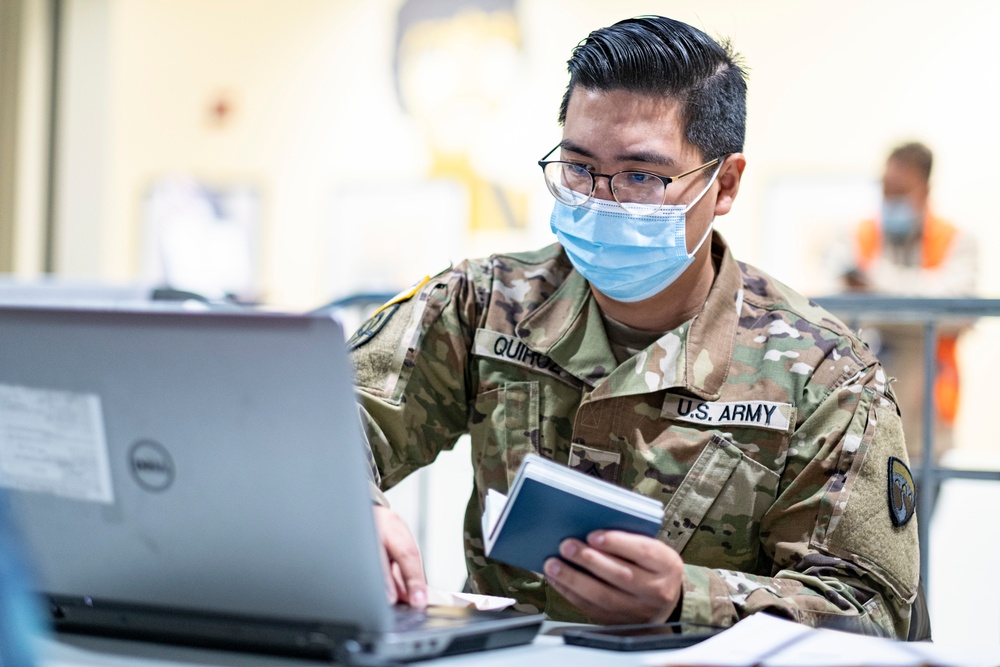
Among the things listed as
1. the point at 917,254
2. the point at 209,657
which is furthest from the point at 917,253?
the point at 209,657

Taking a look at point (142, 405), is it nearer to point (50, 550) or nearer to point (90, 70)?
point (50, 550)

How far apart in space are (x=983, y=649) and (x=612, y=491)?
41cm

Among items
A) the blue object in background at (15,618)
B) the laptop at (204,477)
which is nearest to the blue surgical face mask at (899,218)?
the laptop at (204,477)

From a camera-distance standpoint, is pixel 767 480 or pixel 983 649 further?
pixel 767 480

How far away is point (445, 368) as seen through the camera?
160cm

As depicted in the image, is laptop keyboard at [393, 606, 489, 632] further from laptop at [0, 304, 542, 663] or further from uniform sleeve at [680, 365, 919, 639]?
uniform sleeve at [680, 365, 919, 639]

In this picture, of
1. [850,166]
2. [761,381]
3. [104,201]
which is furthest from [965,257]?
[104,201]

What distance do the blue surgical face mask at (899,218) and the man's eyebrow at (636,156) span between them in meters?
2.62

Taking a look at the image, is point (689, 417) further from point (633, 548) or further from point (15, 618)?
point (15, 618)

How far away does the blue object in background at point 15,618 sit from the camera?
774 millimetres

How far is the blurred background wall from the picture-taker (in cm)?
463

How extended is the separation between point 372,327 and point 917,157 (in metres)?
2.76

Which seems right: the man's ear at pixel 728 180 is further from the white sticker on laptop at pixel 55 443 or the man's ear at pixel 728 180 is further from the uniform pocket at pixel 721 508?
the white sticker on laptop at pixel 55 443

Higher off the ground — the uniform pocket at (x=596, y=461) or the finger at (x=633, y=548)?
the finger at (x=633, y=548)
